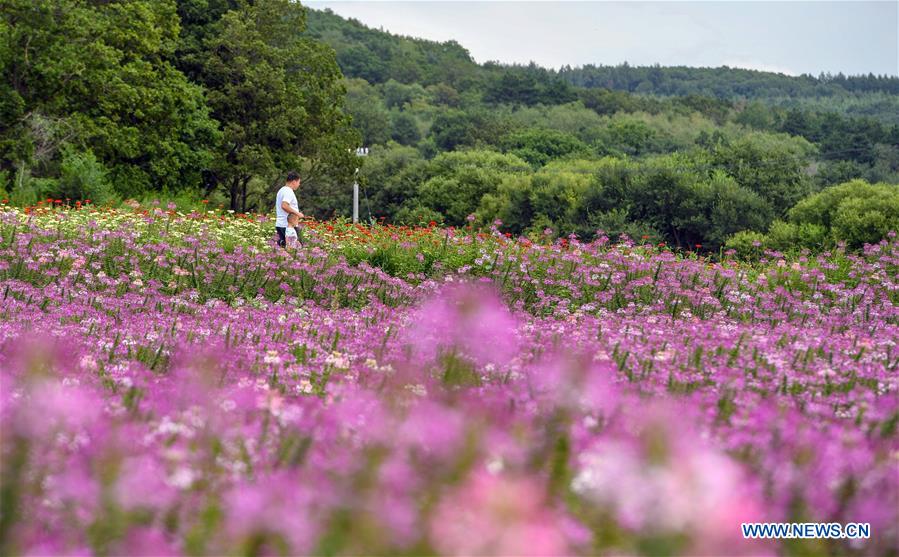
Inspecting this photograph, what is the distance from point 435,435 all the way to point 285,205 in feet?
39.1

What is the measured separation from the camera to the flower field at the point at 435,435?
222 centimetres

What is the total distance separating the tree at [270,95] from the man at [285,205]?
1931cm

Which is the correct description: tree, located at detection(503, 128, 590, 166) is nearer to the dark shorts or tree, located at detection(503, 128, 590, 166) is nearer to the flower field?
the dark shorts

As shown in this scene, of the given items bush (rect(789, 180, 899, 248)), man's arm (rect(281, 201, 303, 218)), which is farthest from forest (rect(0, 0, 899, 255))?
man's arm (rect(281, 201, 303, 218))

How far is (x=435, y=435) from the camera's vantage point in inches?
110

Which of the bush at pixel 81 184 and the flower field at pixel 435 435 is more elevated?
the flower field at pixel 435 435

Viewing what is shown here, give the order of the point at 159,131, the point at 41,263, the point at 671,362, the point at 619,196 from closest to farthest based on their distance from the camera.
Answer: the point at 671,362, the point at 41,263, the point at 159,131, the point at 619,196

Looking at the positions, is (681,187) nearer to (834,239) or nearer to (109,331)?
(834,239)

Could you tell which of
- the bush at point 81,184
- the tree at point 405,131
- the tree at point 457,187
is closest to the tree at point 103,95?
the bush at point 81,184

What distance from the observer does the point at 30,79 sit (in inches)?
1096

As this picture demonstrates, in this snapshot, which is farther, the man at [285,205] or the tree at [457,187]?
the tree at [457,187]

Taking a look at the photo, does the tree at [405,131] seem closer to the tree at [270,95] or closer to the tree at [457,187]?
the tree at [457,187]

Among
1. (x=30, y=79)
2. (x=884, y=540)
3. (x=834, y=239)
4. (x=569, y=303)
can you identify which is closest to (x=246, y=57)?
(x=30, y=79)

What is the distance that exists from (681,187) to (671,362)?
27201mm
